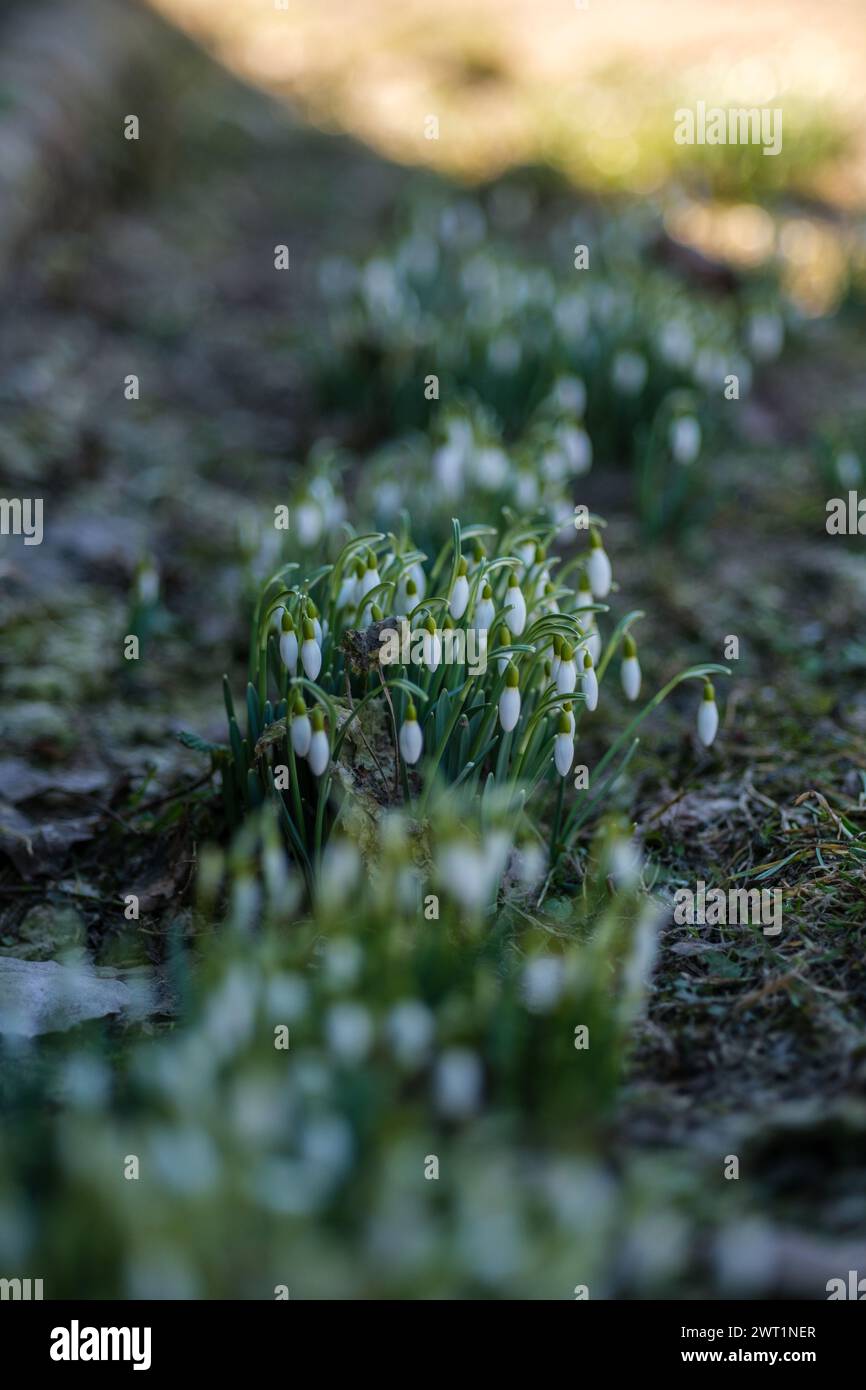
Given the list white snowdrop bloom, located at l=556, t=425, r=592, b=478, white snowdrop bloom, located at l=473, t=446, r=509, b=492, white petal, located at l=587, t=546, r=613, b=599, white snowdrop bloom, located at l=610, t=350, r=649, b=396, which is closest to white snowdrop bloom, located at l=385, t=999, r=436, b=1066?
white petal, located at l=587, t=546, r=613, b=599

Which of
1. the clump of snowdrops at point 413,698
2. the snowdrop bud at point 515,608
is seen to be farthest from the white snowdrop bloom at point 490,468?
the snowdrop bud at point 515,608

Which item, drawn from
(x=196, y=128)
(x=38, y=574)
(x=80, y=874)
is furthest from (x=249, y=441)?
(x=196, y=128)

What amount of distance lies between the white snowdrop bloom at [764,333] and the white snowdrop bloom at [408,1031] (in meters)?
3.75

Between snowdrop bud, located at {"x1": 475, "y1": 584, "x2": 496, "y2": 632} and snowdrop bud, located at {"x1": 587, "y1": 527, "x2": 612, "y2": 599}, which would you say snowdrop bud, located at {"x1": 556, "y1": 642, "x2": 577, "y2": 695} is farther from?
snowdrop bud, located at {"x1": 587, "y1": 527, "x2": 612, "y2": 599}

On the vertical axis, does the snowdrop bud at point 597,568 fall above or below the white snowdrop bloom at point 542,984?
above

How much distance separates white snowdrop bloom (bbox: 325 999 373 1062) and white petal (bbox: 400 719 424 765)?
0.62m

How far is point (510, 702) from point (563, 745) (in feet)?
0.42

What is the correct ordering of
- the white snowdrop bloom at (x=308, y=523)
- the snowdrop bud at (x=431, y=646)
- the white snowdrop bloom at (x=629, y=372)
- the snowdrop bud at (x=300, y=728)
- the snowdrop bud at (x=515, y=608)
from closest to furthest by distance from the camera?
the snowdrop bud at (x=300, y=728) → the snowdrop bud at (x=431, y=646) → the snowdrop bud at (x=515, y=608) → the white snowdrop bloom at (x=308, y=523) → the white snowdrop bloom at (x=629, y=372)

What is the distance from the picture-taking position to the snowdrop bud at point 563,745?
2.14 meters

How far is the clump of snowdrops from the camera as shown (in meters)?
2.16

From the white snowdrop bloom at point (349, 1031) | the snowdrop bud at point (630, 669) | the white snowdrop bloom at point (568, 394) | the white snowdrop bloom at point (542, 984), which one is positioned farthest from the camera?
the white snowdrop bloom at point (568, 394)

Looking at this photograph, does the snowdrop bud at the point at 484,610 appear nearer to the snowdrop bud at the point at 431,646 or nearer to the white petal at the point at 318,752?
the snowdrop bud at the point at 431,646

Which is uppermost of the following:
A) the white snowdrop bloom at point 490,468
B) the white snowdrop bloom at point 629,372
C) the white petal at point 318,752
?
the white snowdrop bloom at point 629,372
